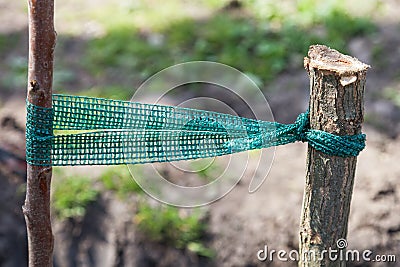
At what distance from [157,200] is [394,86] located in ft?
5.80

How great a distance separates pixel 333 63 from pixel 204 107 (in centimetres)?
204

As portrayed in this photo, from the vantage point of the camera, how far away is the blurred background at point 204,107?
3250 mm

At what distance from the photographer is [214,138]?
1.95 meters

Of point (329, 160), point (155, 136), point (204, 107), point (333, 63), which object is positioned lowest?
point (329, 160)

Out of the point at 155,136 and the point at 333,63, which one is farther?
the point at 155,136

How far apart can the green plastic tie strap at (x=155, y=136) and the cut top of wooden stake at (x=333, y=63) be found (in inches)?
7.7

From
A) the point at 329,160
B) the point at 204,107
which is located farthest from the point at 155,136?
the point at 204,107

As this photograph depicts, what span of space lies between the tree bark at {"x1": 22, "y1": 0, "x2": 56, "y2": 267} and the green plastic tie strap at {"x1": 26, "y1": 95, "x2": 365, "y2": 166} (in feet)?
0.31

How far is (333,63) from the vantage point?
1774mm

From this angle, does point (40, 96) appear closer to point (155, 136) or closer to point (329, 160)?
point (155, 136)

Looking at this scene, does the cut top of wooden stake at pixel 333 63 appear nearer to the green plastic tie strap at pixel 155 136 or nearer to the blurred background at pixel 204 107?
the green plastic tie strap at pixel 155 136

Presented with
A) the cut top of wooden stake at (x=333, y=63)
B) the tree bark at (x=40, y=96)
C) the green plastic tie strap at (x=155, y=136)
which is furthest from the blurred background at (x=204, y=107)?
the cut top of wooden stake at (x=333, y=63)

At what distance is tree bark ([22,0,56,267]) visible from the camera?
64.8 inches

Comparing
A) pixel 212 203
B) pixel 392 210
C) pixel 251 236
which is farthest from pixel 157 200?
pixel 392 210
